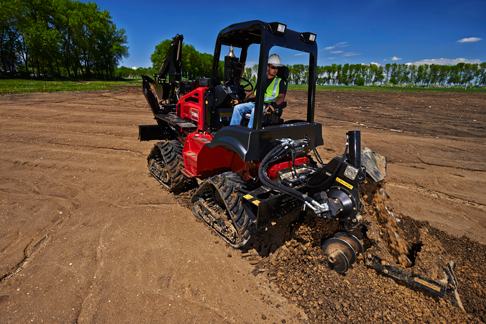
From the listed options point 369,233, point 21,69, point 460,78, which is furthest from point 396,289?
point 460,78

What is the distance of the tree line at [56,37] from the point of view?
39188mm

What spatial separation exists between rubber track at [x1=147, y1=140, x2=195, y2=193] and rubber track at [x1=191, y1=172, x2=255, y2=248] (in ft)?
2.95

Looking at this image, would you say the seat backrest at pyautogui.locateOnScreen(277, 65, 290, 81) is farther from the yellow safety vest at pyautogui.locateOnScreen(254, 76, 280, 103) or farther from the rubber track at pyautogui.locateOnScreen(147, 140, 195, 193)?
the rubber track at pyautogui.locateOnScreen(147, 140, 195, 193)

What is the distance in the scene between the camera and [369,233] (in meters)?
3.44

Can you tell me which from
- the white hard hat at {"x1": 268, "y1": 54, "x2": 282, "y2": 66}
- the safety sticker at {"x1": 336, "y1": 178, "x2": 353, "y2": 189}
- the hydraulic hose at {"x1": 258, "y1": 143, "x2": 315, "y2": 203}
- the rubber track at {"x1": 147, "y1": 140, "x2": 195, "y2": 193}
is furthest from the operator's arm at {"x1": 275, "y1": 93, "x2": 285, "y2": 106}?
the rubber track at {"x1": 147, "y1": 140, "x2": 195, "y2": 193}

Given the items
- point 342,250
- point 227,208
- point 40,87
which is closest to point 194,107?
point 227,208

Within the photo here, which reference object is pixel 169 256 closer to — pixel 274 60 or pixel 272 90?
pixel 272 90

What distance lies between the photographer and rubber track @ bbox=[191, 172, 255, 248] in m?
3.32

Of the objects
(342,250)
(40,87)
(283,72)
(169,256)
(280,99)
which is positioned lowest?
(169,256)

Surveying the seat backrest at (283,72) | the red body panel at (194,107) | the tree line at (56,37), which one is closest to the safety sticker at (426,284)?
the seat backrest at (283,72)

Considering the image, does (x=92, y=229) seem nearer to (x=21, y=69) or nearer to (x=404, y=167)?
(x=404, y=167)

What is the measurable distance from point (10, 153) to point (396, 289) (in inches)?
383

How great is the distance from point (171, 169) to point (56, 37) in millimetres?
52329

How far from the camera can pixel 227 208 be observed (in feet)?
11.3
